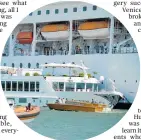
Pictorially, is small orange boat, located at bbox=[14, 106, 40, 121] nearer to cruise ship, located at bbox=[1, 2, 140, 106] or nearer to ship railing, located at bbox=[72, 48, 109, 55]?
cruise ship, located at bbox=[1, 2, 140, 106]

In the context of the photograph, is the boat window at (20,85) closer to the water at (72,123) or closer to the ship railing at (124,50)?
the water at (72,123)

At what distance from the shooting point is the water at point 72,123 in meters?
9.46

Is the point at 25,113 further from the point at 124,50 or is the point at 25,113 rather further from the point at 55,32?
the point at 55,32

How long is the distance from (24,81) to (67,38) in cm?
162

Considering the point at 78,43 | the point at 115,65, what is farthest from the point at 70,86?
the point at 78,43

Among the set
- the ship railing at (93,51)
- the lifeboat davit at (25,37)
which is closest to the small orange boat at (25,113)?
the ship railing at (93,51)

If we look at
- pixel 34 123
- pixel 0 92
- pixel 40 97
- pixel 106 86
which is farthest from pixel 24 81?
pixel 0 92

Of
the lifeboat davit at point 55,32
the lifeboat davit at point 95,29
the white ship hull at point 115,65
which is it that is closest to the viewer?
the white ship hull at point 115,65

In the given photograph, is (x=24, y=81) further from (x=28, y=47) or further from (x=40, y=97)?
(x=28, y=47)

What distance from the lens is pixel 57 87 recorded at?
1297 cm

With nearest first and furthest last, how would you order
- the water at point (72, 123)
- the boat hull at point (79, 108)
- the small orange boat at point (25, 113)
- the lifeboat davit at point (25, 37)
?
1. the water at point (72, 123)
2. the small orange boat at point (25, 113)
3. the boat hull at point (79, 108)
4. the lifeboat davit at point (25, 37)

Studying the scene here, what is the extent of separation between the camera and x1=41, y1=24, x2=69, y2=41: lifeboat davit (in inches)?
551

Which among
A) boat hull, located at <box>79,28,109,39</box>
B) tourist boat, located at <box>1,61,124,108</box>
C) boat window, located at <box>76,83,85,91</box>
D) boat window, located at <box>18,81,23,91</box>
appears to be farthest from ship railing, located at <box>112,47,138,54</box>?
boat window, located at <box>18,81,23,91</box>

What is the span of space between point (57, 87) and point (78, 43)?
1.80 metres
